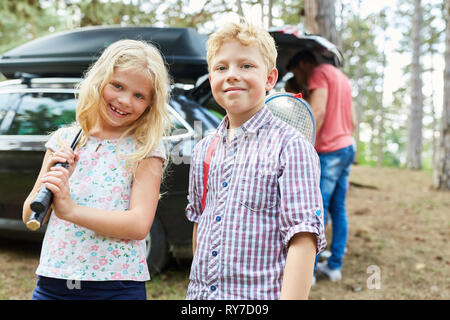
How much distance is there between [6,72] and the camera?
12.9 ft

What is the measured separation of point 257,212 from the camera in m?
1.30

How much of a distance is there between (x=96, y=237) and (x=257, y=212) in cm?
63

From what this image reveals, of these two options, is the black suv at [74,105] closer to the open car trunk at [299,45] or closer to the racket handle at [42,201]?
the open car trunk at [299,45]

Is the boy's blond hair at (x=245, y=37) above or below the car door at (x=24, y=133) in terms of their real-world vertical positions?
above

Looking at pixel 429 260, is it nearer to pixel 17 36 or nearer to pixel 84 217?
pixel 84 217

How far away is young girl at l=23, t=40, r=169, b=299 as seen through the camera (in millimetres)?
1500

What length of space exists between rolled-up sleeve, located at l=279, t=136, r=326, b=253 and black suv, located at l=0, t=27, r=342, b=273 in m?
1.96

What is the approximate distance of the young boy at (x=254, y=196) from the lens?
1.21 metres

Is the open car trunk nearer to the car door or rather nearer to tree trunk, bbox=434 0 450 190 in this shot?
the car door

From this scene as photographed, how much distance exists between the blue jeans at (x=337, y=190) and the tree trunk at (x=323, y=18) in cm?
283

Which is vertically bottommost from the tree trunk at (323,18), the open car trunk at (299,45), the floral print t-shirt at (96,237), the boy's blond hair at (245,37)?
the floral print t-shirt at (96,237)

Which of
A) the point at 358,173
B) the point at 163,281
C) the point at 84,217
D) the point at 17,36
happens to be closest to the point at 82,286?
the point at 84,217

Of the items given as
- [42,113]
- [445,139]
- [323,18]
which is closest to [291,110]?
[42,113]

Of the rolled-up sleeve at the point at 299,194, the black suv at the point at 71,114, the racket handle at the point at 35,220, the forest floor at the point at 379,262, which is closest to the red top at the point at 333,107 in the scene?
the black suv at the point at 71,114
